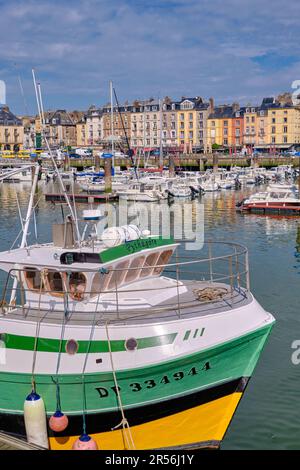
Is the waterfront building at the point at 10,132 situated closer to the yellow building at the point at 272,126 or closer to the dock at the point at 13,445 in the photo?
the yellow building at the point at 272,126

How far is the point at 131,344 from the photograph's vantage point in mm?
11797

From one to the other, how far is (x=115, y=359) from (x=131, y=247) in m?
2.81

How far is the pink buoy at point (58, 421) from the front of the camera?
11586 mm

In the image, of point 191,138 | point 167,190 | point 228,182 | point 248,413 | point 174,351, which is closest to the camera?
point 174,351

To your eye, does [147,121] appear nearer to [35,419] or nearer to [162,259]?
[162,259]

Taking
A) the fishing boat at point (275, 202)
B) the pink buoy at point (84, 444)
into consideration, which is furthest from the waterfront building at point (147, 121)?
the pink buoy at point (84, 444)

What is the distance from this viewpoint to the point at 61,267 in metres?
12.9

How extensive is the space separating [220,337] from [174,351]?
1054mm

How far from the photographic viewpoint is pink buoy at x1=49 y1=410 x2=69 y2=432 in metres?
11.6

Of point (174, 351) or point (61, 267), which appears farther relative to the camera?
point (61, 267)

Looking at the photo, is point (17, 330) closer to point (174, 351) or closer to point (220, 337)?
point (174, 351)
